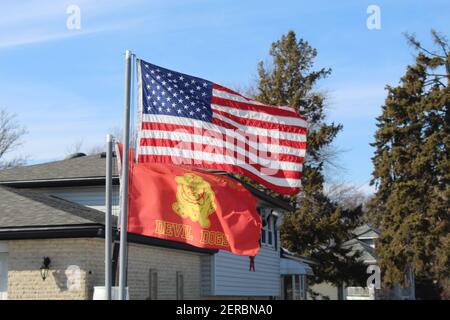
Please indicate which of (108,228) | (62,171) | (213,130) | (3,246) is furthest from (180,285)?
(213,130)

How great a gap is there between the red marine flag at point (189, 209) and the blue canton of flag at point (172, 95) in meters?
0.87

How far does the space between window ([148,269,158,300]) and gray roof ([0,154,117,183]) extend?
12.9ft

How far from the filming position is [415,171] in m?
42.6

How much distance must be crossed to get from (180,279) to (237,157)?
12975 millimetres

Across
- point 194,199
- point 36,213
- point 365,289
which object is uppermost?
point 36,213

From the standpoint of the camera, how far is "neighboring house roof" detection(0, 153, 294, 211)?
24438mm

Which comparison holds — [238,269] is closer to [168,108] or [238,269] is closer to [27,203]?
[27,203]

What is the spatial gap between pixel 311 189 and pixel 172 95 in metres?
35.3

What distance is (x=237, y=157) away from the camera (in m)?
11.7

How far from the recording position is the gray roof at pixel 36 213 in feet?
61.8

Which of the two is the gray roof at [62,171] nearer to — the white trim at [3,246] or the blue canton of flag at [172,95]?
the white trim at [3,246]

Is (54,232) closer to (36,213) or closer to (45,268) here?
(45,268)

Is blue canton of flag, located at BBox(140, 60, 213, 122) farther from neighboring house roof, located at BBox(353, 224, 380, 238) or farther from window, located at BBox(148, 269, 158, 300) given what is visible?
neighboring house roof, located at BBox(353, 224, 380, 238)

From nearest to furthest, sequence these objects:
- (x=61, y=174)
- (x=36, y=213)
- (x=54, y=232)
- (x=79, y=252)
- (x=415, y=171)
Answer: (x=54, y=232)
(x=79, y=252)
(x=36, y=213)
(x=61, y=174)
(x=415, y=171)
